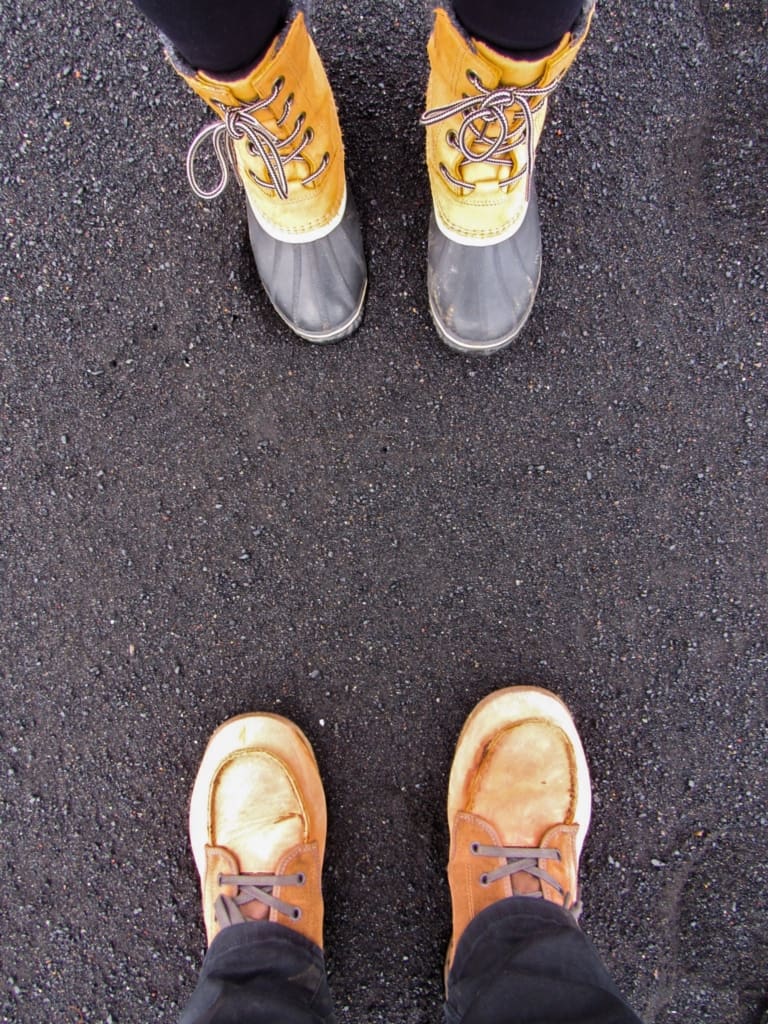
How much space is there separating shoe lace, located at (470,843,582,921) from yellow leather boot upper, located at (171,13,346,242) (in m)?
1.28

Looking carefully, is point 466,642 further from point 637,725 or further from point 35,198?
point 35,198

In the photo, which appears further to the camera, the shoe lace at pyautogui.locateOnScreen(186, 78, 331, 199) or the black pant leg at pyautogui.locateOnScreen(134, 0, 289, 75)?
the shoe lace at pyautogui.locateOnScreen(186, 78, 331, 199)

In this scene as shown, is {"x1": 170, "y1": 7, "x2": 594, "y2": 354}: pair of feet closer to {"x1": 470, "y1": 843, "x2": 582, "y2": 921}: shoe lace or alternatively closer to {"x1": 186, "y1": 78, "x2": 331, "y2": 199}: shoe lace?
{"x1": 186, "y1": 78, "x2": 331, "y2": 199}: shoe lace

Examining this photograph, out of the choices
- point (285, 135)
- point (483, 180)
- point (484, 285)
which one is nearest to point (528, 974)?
point (484, 285)

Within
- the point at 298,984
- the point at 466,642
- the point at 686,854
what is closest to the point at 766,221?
the point at 466,642

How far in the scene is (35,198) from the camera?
4.73 feet

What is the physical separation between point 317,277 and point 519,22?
1.91 feet

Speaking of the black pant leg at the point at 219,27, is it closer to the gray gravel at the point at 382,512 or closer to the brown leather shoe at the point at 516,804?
the gray gravel at the point at 382,512

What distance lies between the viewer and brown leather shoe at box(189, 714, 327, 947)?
1339 millimetres

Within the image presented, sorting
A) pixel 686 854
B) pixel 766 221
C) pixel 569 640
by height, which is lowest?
pixel 686 854

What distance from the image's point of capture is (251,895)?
134 centimetres

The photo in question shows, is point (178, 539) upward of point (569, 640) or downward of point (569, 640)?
upward

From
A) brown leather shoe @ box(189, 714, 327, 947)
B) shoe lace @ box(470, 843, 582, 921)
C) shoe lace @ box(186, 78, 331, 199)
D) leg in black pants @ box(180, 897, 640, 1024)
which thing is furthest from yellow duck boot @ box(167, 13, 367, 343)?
leg in black pants @ box(180, 897, 640, 1024)

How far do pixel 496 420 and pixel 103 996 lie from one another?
5.10ft
